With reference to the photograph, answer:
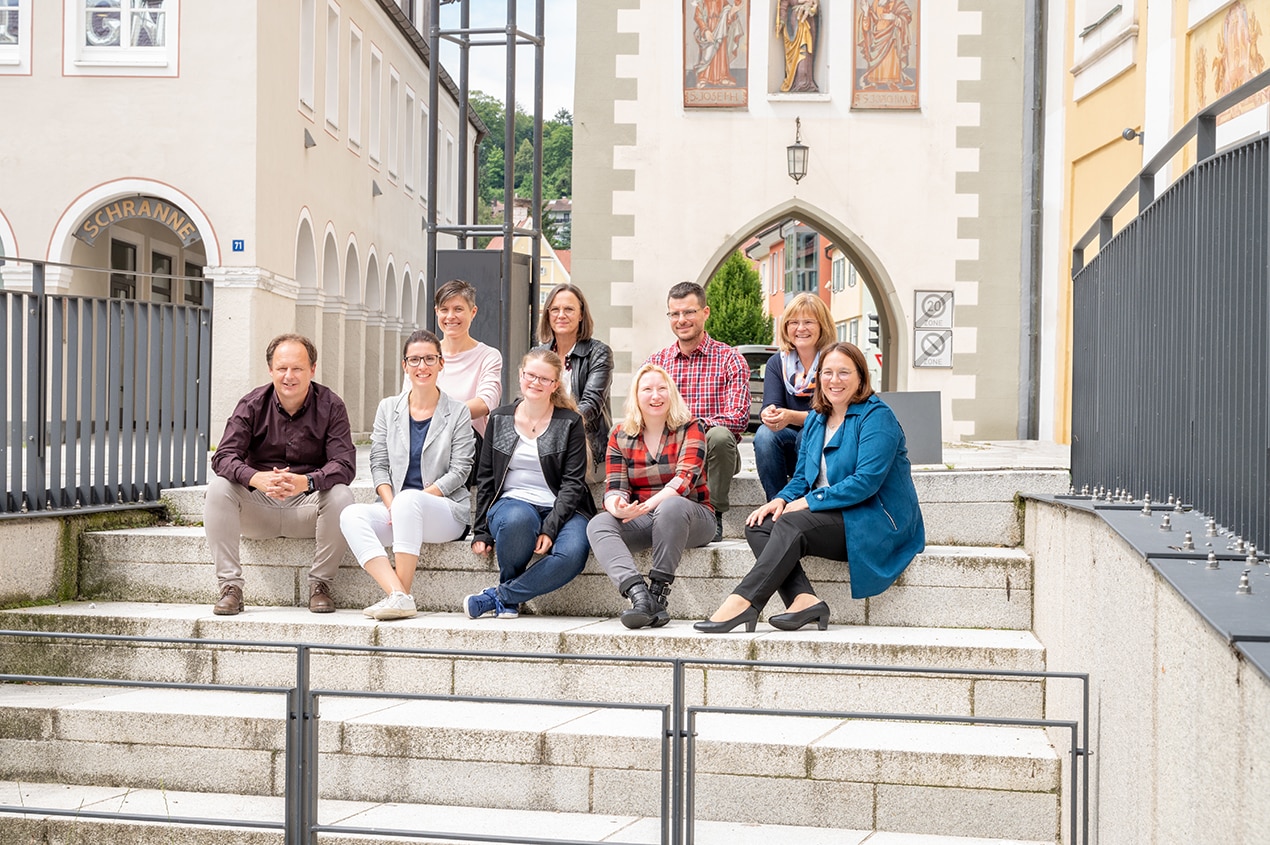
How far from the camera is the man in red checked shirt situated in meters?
7.65

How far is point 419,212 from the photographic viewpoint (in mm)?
33500

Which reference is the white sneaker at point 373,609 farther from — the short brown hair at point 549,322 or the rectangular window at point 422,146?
the rectangular window at point 422,146

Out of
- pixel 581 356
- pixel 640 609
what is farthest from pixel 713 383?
pixel 640 609

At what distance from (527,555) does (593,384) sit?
123 cm

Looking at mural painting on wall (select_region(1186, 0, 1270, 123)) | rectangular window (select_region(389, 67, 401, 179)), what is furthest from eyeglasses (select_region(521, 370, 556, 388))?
rectangular window (select_region(389, 67, 401, 179))

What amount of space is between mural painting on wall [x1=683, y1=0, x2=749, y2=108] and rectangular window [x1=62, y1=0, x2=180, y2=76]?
7072 millimetres

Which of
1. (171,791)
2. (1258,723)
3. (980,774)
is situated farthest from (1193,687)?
(171,791)

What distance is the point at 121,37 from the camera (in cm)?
1878

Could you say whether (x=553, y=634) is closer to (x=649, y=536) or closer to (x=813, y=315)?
(x=649, y=536)

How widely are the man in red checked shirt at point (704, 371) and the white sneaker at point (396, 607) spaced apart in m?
1.67

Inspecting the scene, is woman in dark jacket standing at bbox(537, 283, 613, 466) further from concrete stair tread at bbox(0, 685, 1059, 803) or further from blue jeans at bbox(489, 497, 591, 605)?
concrete stair tread at bbox(0, 685, 1059, 803)

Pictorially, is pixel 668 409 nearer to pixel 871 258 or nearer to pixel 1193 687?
pixel 1193 687

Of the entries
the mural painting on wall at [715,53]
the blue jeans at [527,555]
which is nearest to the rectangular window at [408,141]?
the mural painting on wall at [715,53]

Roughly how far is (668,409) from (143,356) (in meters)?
3.40
